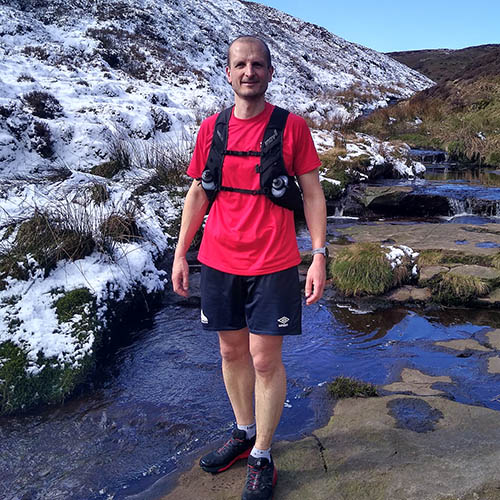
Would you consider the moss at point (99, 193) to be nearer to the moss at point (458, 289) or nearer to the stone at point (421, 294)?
the stone at point (421, 294)

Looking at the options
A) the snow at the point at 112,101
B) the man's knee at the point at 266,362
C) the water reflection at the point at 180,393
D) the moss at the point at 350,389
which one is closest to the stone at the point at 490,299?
the water reflection at the point at 180,393

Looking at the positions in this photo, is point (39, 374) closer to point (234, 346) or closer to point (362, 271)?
point (234, 346)

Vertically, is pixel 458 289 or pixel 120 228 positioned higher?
pixel 120 228

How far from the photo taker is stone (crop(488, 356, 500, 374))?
12.6 ft

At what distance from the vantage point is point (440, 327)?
4.83 m

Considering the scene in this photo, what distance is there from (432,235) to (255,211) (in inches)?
223

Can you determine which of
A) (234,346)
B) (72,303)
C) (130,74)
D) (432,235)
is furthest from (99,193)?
(130,74)

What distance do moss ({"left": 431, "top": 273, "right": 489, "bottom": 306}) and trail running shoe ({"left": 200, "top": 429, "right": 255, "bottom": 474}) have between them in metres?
3.54

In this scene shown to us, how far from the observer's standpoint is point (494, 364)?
3959 mm

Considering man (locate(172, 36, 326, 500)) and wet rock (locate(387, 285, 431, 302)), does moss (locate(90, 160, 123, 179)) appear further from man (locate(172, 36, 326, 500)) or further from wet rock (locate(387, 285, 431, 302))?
man (locate(172, 36, 326, 500))

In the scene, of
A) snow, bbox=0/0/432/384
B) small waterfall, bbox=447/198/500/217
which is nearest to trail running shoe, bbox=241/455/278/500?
snow, bbox=0/0/432/384

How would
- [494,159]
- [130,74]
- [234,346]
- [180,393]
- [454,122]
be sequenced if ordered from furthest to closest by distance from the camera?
[130,74]
[454,122]
[494,159]
[180,393]
[234,346]

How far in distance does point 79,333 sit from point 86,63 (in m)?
17.2

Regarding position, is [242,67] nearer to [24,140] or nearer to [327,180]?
[24,140]
